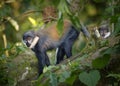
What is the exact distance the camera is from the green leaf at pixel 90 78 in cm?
427

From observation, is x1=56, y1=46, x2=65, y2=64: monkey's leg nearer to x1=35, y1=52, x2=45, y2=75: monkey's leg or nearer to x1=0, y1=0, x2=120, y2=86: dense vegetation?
x1=0, y1=0, x2=120, y2=86: dense vegetation

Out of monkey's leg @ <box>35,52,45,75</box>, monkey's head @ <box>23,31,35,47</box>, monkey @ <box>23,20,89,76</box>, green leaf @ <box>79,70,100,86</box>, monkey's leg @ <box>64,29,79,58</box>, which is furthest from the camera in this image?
monkey's leg @ <box>64,29,79,58</box>

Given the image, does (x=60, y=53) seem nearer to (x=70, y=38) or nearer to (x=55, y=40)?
(x=55, y=40)

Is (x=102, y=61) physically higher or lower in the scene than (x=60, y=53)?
higher

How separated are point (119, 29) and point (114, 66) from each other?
3.81 ft

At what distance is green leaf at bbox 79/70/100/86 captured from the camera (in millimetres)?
4270

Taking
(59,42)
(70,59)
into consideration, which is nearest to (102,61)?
(70,59)

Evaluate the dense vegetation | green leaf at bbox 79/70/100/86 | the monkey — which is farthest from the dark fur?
green leaf at bbox 79/70/100/86

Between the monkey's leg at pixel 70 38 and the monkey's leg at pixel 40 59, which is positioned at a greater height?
the monkey's leg at pixel 70 38

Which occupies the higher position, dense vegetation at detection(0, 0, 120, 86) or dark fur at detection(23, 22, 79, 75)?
dense vegetation at detection(0, 0, 120, 86)

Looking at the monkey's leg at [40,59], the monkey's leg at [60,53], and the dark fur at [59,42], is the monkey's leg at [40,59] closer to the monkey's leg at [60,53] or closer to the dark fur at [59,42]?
the dark fur at [59,42]

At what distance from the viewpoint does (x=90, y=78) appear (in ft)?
14.2

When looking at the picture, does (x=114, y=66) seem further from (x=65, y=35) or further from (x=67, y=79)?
(x=65, y=35)

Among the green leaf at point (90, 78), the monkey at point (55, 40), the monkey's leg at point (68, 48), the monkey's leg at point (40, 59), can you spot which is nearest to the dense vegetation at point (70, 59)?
the green leaf at point (90, 78)
